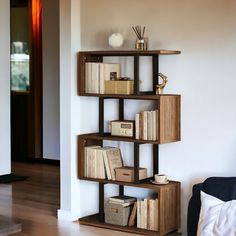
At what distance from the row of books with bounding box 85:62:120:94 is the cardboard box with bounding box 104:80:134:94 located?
55mm

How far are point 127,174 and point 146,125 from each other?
0.47 metres

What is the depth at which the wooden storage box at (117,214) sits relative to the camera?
495cm

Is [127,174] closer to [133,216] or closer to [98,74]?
[133,216]

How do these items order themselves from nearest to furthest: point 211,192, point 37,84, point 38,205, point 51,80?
A: point 211,192
point 38,205
point 51,80
point 37,84

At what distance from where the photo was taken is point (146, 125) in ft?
15.6

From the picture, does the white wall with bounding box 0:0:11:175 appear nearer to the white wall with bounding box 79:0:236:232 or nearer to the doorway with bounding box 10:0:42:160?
the doorway with bounding box 10:0:42:160

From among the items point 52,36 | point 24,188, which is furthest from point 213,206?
point 52,36

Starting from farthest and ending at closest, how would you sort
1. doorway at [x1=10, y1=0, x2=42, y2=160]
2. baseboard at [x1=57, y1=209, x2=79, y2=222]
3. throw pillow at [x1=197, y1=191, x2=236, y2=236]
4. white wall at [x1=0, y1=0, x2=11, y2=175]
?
doorway at [x1=10, y1=0, x2=42, y2=160] → white wall at [x1=0, y1=0, x2=11, y2=175] → baseboard at [x1=57, y1=209, x2=79, y2=222] → throw pillow at [x1=197, y1=191, x2=236, y2=236]

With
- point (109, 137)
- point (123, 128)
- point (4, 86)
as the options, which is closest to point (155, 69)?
point (123, 128)

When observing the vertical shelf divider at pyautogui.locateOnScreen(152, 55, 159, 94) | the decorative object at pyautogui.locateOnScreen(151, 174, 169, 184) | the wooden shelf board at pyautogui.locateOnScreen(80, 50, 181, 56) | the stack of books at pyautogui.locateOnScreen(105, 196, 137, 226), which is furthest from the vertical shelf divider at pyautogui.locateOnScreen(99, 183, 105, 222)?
the wooden shelf board at pyautogui.locateOnScreen(80, 50, 181, 56)

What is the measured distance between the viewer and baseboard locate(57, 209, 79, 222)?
526cm

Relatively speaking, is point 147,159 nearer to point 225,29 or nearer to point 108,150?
point 108,150

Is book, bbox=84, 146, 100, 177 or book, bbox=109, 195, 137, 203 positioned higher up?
book, bbox=84, 146, 100, 177

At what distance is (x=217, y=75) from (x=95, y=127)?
4.22 ft
